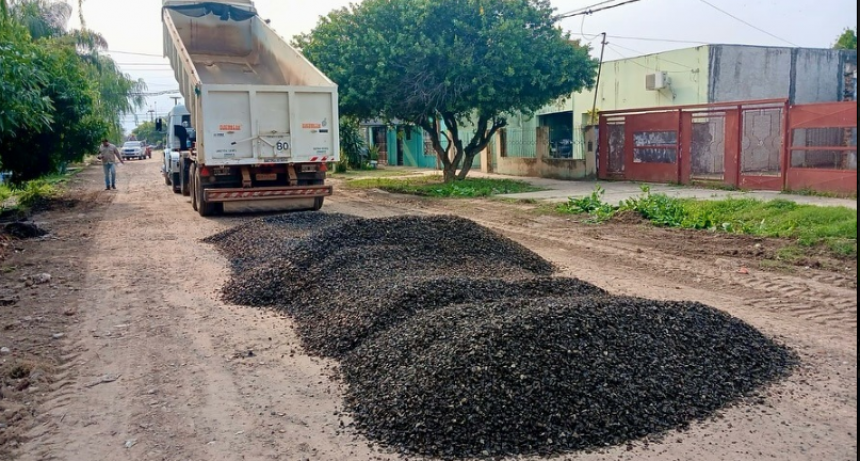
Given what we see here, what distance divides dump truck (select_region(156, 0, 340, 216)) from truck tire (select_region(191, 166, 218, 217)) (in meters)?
0.02

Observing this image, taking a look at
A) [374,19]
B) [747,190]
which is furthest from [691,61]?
[374,19]

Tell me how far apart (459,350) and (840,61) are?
87.9 ft

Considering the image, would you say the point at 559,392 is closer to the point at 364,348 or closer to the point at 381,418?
the point at 381,418

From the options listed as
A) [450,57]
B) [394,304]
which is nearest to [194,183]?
[450,57]

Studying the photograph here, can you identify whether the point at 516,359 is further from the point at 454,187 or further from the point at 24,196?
the point at 24,196

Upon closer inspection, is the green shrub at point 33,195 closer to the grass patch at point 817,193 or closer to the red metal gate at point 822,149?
the grass patch at point 817,193

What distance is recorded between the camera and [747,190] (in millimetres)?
17672

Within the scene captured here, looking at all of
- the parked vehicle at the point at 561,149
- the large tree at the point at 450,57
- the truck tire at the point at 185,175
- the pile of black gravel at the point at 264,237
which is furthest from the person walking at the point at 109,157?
the parked vehicle at the point at 561,149

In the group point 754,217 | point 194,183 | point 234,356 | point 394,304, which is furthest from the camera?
point 194,183

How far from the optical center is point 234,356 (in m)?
5.89

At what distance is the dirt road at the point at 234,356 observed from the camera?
13.8ft

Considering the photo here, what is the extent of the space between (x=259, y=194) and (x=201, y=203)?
1.34 metres

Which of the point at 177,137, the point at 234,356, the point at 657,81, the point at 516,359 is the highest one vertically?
the point at 657,81

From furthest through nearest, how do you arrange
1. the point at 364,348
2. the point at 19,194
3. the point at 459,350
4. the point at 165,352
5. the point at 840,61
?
the point at 840,61
the point at 19,194
the point at 165,352
the point at 364,348
the point at 459,350
